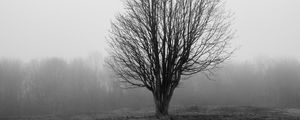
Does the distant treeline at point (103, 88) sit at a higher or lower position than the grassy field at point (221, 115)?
higher

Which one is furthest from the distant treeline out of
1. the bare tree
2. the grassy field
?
the bare tree

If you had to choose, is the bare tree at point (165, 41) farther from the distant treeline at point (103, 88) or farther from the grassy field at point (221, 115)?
the distant treeline at point (103, 88)

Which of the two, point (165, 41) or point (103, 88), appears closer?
point (165, 41)

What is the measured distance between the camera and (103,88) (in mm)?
61281

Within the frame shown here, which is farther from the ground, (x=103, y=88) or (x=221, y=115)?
(x=103, y=88)

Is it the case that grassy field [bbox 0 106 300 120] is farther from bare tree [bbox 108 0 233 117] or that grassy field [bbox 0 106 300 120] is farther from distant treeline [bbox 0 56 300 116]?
distant treeline [bbox 0 56 300 116]

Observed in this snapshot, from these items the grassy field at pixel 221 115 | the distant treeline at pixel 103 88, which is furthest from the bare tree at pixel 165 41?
the distant treeline at pixel 103 88

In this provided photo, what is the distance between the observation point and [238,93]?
62.8 m

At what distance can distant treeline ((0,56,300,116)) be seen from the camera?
50.9 meters

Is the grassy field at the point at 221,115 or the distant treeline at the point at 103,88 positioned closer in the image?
the grassy field at the point at 221,115

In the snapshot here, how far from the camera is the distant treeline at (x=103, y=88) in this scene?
50.9m

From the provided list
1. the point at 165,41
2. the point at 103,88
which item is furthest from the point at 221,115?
the point at 103,88

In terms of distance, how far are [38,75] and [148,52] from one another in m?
48.5

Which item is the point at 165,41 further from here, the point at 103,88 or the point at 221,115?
the point at 103,88
